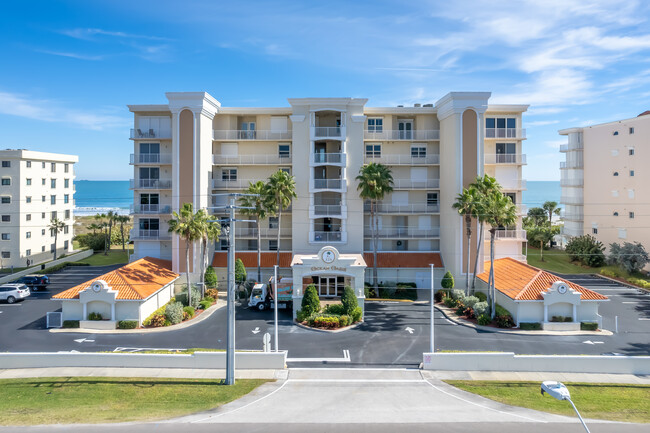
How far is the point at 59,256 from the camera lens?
62281 mm

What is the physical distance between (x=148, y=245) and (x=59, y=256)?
21.2 metres

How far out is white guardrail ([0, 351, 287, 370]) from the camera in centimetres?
2689

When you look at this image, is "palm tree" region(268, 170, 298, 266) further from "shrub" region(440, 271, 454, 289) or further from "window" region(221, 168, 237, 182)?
"shrub" region(440, 271, 454, 289)

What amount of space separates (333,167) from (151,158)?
19.1 m

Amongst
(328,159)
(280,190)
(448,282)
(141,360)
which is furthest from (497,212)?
(141,360)

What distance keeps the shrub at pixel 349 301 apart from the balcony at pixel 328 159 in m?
15.0

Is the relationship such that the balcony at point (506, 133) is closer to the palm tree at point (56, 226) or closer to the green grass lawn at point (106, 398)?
the green grass lawn at point (106, 398)

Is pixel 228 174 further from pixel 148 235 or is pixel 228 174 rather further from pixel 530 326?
pixel 530 326

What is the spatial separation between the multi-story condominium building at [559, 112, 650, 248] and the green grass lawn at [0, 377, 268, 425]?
50018 millimetres

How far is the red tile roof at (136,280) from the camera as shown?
118 feet

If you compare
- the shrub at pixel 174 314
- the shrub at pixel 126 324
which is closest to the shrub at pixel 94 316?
the shrub at pixel 126 324

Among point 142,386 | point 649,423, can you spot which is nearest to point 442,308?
point 649,423

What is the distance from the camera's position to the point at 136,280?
3856 cm

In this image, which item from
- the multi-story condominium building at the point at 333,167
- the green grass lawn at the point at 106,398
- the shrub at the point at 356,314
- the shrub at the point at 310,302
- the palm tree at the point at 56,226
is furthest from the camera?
the palm tree at the point at 56,226
